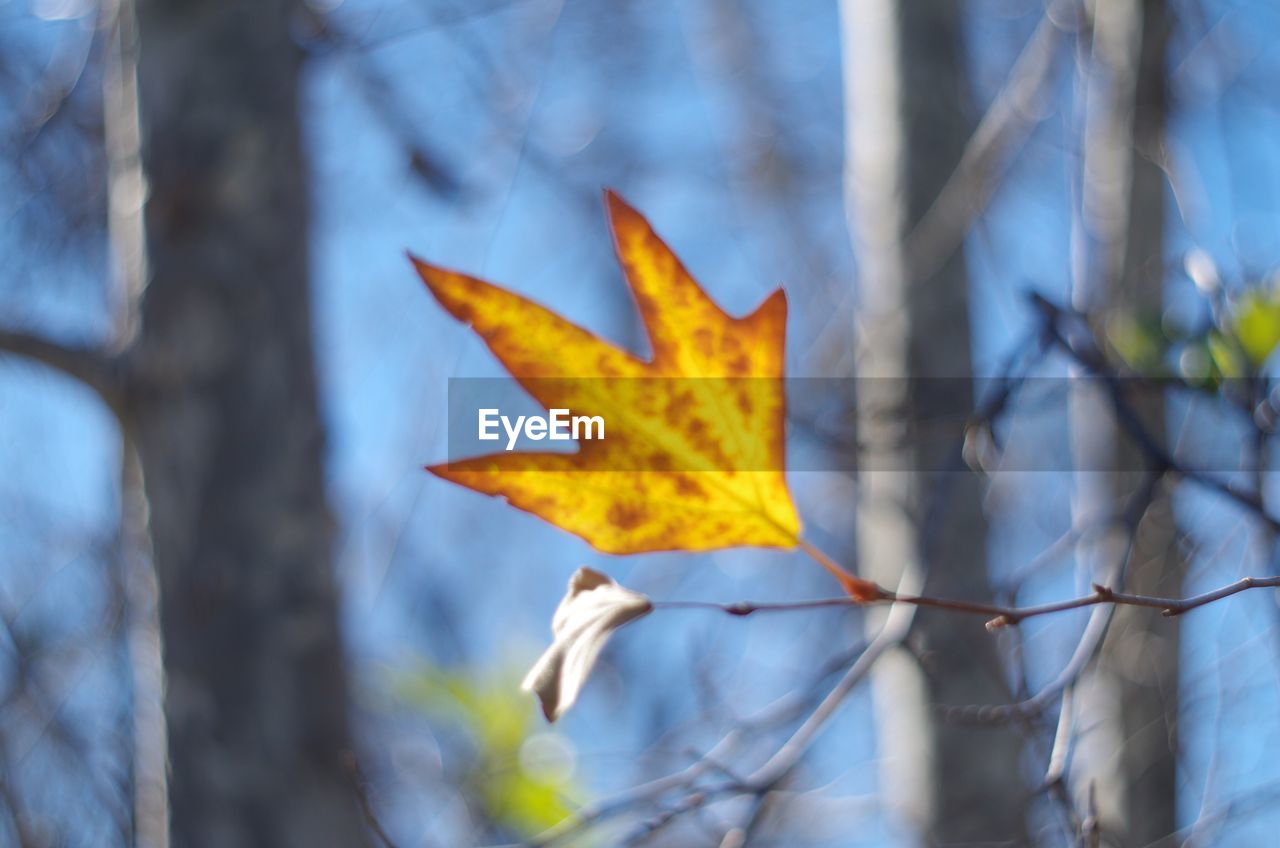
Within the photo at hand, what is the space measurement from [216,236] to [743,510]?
0.95 meters

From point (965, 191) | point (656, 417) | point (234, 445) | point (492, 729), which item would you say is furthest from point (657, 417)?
point (492, 729)

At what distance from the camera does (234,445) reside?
1080 millimetres

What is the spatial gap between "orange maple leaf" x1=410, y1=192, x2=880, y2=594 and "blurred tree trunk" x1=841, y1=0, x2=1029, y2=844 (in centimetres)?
66

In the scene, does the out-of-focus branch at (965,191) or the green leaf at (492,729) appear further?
the green leaf at (492,729)

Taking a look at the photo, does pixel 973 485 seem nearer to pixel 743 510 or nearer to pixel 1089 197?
pixel 1089 197

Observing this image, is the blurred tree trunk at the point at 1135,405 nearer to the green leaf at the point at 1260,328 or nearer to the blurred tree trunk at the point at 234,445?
the green leaf at the point at 1260,328

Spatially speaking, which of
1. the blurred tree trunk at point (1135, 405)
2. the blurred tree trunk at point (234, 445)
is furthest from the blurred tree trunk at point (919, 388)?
the blurred tree trunk at point (234, 445)

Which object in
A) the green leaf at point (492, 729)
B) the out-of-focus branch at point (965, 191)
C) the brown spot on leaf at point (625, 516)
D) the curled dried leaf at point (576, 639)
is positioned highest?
the out-of-focus branch at point (965, 191)

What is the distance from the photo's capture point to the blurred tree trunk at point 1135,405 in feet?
3.61

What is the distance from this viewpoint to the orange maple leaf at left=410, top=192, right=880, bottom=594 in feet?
1.06

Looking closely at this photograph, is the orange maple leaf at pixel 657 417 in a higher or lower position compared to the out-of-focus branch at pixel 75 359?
lower

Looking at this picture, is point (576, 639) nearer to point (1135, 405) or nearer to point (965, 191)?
Answer: point (1135, 405)

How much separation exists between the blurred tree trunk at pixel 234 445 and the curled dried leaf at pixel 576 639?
80cm

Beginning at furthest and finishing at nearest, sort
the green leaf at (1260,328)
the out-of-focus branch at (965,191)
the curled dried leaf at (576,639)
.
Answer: the out-of-focus branch at (965,191)
the green leaf at (1260,328)
the curled dried leaf at (576,639)
